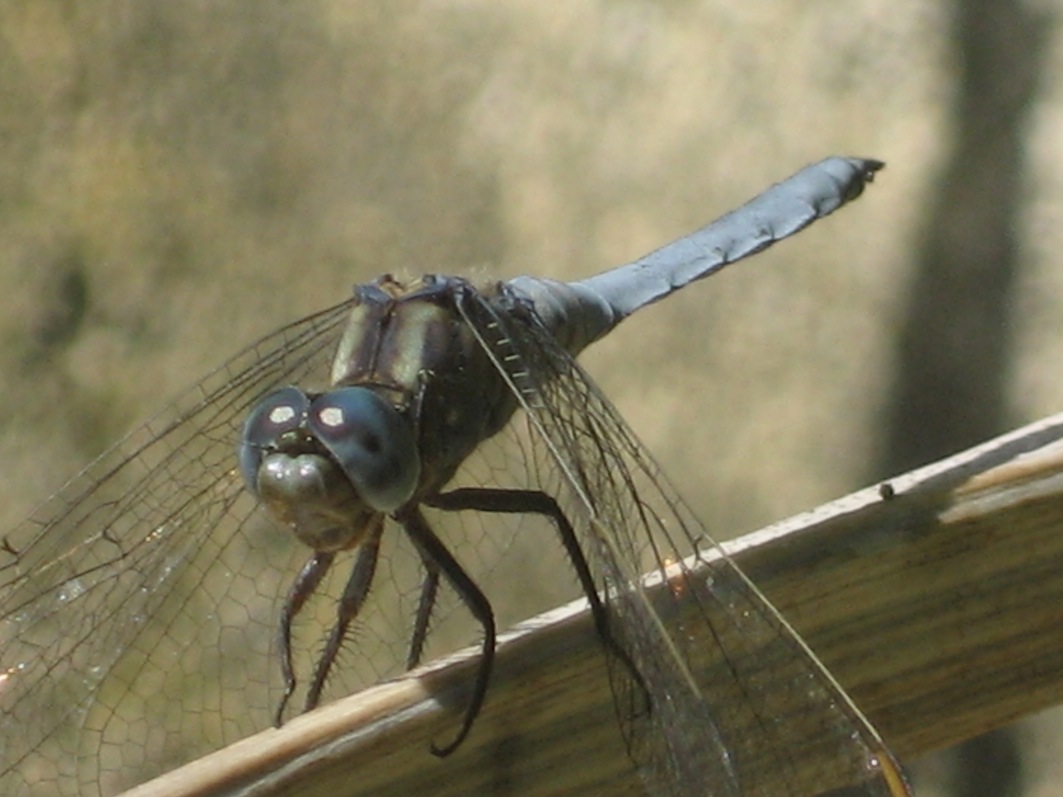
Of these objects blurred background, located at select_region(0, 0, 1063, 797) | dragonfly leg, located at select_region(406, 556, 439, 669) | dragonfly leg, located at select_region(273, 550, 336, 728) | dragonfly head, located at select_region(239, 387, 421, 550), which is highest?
blurred background, located at select_region(0, 0, 1063, 797)

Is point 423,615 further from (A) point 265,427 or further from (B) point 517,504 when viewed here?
(A) point 265,427

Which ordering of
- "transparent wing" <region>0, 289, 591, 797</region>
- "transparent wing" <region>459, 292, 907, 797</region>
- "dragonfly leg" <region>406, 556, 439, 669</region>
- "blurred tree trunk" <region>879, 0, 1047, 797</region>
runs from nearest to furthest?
"transparent wing" <region>459, 292, 907, 797</region> → "transparent wing" <region>0, 289, 591, 797</region> → "dragonfly leg" <region>406, 556, 439, 669</region> → "blurred tree trunk" <region>879, 0, 1047, 797</region>

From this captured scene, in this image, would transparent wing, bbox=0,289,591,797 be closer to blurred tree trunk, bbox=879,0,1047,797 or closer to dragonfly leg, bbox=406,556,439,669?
dragonfly leg, bbox=406,556,439,669

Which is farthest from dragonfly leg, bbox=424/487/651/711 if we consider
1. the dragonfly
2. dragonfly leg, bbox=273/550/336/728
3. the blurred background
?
the blurred background

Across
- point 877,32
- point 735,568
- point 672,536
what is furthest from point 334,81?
point 735,568

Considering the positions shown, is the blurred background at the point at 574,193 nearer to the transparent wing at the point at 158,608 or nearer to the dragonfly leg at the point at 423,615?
the transparent wing at the point at 158,608
